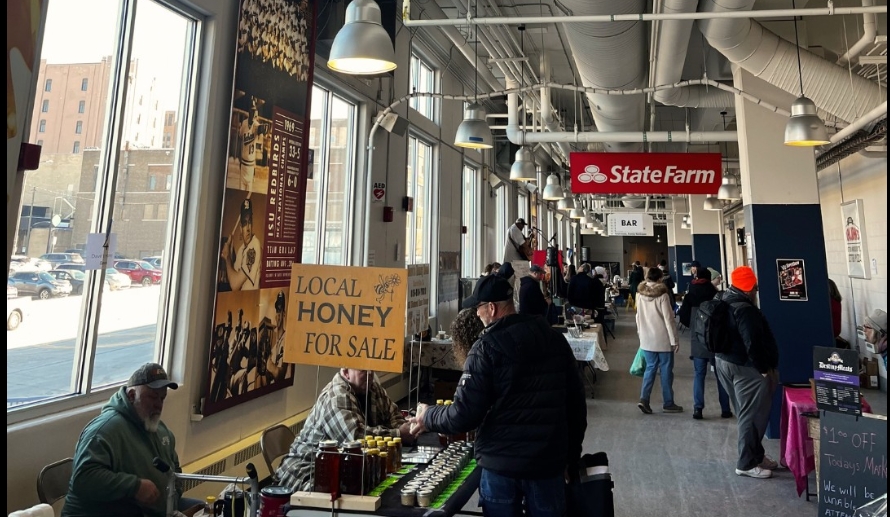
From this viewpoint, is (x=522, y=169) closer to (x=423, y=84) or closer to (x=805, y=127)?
(x=423, y=84)

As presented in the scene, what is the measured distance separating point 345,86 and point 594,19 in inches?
113

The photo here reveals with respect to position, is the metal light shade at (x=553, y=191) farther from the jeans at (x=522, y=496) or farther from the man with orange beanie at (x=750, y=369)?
the jeans at (x=522, y=496)

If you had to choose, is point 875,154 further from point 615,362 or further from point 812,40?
point 615,362

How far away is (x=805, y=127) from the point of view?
14.4 feet

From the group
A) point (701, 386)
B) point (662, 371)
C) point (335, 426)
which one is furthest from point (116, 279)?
point (701, 386)

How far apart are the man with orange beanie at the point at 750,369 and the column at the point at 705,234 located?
14717 mm

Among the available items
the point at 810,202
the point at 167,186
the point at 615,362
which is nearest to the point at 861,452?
the point at 810,202

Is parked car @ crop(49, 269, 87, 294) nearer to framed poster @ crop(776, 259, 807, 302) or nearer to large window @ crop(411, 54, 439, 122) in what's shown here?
large window @ crop(411, 54, 439, 122)

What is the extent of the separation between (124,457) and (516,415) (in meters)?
1.87

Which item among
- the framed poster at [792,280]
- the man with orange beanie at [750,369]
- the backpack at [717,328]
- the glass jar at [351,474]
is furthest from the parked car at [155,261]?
the framed poster at [792,280]

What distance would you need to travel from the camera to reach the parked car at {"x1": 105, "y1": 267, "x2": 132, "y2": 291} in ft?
10.9

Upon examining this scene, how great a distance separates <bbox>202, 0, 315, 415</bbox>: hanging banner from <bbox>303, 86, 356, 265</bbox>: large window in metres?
0.72

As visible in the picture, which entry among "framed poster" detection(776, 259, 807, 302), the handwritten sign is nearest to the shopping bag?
"framed poster" detection(776, 259, 807, 302)

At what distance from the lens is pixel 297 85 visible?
4.66 meters
